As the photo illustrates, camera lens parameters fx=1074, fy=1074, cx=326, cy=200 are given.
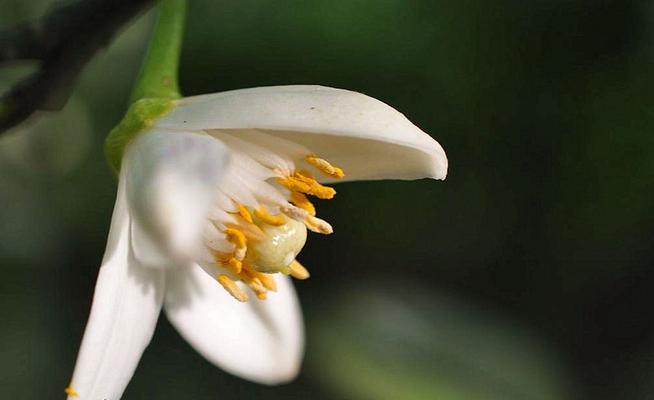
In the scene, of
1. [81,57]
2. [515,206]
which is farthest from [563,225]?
[81,57]

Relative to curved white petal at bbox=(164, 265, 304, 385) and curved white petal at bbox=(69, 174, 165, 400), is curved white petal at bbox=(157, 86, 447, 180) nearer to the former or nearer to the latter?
curved white petal at bbox=(69, 174, 165, 400)

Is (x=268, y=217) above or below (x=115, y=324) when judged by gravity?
above

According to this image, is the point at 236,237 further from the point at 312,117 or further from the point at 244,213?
the point at 312,117

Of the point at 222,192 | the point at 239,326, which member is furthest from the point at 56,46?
the point at 239,326

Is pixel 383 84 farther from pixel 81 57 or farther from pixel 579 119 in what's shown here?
pixel 81 57

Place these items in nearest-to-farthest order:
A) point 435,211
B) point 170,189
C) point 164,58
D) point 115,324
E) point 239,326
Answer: point 170,189 < point 115,324 < point 164,58 < point 239,326 < point 435,211

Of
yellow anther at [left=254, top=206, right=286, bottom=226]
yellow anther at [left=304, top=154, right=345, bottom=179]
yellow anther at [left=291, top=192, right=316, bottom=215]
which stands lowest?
yellow anther at [left=254, top=206, right=286, bottom=226]

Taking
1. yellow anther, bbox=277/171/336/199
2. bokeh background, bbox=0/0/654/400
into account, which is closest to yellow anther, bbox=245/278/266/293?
yellow anther, bbox=277/171/336/199
